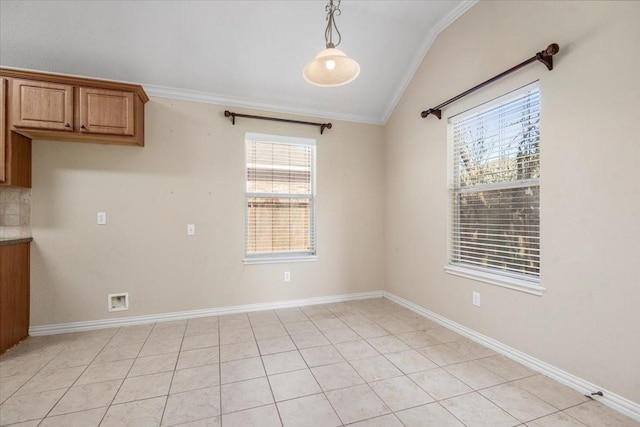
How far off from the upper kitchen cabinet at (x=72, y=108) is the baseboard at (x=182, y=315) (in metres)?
1.88

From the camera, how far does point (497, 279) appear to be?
2.52 meters

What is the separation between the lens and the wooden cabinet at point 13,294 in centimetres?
253

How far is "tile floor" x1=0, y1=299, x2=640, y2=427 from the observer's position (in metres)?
1.73

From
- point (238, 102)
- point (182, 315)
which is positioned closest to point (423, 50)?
point (238, 102)

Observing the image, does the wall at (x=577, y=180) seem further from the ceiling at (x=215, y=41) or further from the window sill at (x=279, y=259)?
the window sill at (x=279, y=259)

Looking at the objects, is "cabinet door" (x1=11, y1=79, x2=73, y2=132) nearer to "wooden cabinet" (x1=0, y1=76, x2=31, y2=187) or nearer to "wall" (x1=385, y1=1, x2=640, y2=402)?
"wooden cabinet" (x1=0, y1=76, x2=31, y2=187)

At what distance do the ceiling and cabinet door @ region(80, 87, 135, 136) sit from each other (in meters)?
0.36

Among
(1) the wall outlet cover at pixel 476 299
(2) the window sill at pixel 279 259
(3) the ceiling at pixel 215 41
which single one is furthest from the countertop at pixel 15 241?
(1) the wall outlet cover at pixel 476 299

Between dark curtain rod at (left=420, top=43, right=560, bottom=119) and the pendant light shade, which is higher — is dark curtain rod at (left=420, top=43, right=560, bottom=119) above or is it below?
above

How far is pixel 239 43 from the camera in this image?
2.97 metres

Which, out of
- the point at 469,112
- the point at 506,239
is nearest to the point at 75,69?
the point at 469,112

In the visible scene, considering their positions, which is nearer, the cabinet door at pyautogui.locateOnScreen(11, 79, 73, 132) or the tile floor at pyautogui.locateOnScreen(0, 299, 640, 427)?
the tile floor at pyautogui.locateOnScreen(0, 299, 640, 427)

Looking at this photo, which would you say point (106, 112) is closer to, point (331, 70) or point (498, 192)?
point (331, 70)

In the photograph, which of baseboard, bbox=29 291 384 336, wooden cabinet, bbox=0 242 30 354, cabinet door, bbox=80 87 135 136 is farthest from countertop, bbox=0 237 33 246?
cabinet door, bbox=80 87 135 136
